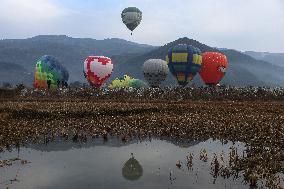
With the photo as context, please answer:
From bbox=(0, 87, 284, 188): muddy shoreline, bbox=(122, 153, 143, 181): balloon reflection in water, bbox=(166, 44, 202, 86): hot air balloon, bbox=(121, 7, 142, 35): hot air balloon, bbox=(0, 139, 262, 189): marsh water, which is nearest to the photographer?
bbox=(0, 139, 262, 189): marsh water

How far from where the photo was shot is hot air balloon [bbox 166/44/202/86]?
70625 millimetres

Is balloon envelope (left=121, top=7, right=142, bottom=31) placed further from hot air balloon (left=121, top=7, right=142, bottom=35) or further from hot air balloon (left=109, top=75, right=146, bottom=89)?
hot air balloon (left=109, top=75, right=146, bottom=89)

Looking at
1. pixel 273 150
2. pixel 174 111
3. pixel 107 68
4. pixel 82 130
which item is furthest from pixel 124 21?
pixel 273 150

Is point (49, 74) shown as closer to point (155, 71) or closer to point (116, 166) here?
point (155, 71)

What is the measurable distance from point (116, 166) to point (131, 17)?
73.3 metres

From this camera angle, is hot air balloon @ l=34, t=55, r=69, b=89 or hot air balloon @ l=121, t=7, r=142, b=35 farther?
hot air balloon @ l=121, t=7, r=142, b=35

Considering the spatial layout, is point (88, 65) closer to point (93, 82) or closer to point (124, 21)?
point (93, 82)

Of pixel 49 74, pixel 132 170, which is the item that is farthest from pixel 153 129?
pixel 49 74

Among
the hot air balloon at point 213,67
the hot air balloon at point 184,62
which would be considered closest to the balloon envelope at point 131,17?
the hot air balloon at point 184,62

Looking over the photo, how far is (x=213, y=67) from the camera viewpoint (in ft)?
240

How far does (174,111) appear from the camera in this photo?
38562 mm

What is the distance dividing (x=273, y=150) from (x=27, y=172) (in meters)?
12.2

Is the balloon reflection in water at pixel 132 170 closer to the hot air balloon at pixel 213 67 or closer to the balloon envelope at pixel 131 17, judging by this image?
the hot air balloon at pixel 213 67

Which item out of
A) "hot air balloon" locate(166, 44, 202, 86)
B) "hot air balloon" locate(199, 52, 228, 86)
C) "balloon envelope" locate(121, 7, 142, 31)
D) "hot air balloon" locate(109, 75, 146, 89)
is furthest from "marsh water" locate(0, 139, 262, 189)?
"balloon envelope" locate(121, 7, 142, 31)
